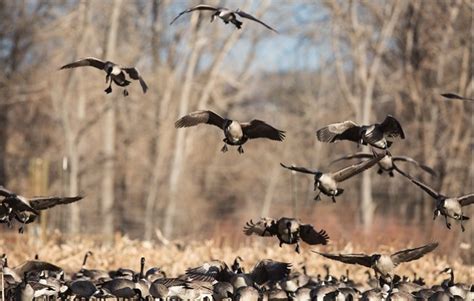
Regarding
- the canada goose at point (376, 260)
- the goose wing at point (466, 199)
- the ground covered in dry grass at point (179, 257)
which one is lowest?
the ground covered in dry grass at point (179, 257)

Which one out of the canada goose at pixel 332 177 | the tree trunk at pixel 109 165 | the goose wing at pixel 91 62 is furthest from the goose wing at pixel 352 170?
the tree trunk at pixel 109 165

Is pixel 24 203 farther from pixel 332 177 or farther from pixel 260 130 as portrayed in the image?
pixel 332 177

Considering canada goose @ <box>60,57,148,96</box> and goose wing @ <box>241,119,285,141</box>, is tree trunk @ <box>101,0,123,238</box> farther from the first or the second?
goose wing @ <box>241,119,285,141</box>

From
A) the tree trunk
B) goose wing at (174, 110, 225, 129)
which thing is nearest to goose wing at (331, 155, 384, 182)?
goose wing at (174, 110, 225, 129)

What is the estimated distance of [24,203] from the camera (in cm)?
670

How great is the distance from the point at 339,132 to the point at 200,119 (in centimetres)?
117

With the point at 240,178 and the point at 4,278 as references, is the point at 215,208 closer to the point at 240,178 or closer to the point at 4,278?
the point at 240,178

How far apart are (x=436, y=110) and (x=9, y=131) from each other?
14432 millimetres

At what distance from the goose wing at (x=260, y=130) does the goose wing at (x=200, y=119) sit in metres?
0.22

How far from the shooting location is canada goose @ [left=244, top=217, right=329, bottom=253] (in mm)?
7051

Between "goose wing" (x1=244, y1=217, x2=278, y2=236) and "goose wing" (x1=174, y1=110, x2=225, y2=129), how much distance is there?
0.87m

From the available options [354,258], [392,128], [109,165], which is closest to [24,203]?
[354,258]

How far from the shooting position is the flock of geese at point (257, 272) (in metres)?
6.63

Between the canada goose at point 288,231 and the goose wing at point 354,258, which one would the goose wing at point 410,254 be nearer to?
the goose wing at point 354,258
